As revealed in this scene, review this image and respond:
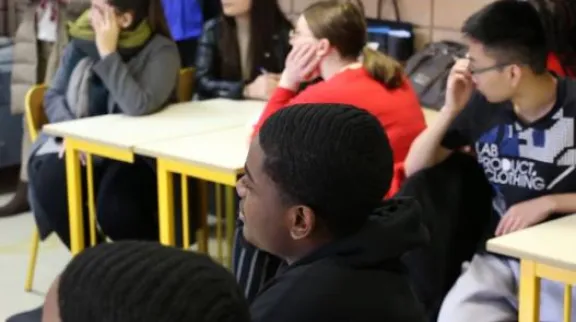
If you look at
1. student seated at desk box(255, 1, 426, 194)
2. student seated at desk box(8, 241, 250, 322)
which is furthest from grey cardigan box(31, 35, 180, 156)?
student seated at desk box(8, 241, 250, 322)

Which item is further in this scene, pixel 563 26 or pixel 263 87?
pixel 263 87

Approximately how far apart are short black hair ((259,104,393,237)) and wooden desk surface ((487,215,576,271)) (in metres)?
0.67

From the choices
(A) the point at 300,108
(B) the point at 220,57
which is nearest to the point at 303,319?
(A) the point at 300,108

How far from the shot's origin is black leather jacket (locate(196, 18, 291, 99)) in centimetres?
363

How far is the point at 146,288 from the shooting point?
852mm

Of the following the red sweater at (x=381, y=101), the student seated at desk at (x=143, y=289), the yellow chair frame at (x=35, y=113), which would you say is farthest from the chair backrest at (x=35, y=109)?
the student seated at desk at (x=143, y=289)

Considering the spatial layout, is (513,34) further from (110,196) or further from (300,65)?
(110,196)

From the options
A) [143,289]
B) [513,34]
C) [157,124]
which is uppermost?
[143,289]

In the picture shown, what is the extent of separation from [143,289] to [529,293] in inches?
54.2

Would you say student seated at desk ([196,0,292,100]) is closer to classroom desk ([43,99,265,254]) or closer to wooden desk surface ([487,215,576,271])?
classroom desk ([43,99,265,254])

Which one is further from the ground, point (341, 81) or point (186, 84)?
point (341, 81)

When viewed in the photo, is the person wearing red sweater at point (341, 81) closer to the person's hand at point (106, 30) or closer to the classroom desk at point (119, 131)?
the classroom desk at point (119, 131)

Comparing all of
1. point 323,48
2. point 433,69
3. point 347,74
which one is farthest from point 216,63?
point 347,74

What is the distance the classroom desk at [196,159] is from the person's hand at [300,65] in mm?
223
